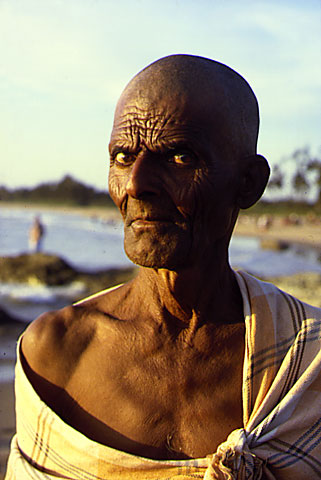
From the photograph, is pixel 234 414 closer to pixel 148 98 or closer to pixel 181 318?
pixel 181 318

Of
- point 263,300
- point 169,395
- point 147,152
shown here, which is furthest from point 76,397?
point 147,152

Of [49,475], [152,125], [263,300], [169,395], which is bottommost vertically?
[49,475]

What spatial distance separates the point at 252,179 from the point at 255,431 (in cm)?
85

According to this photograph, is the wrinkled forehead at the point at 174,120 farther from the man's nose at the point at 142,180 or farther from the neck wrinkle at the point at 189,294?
the neck wrinkle at the point at 189,294

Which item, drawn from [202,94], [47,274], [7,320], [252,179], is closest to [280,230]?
[47,274]

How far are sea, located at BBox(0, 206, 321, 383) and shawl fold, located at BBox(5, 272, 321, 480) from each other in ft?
4.04

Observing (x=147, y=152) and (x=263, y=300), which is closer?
(x=147, y=152)

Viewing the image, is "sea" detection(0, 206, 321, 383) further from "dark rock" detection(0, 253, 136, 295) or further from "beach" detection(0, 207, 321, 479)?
"dark rock" detection(0, 253, 136, 295)

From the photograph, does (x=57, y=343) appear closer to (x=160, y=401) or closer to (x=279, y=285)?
(x=160, y=401)

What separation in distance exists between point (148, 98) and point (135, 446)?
1140 mm

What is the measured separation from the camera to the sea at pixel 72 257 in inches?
503

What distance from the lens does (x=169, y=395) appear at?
186 centimetres

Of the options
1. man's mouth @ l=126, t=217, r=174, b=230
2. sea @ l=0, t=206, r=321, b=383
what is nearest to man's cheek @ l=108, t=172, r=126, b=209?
man's mouth @ l=126, t=217, r=174, b=230

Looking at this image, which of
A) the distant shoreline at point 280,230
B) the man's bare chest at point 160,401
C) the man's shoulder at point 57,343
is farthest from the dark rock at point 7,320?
the distant shoreline at point 280,230
